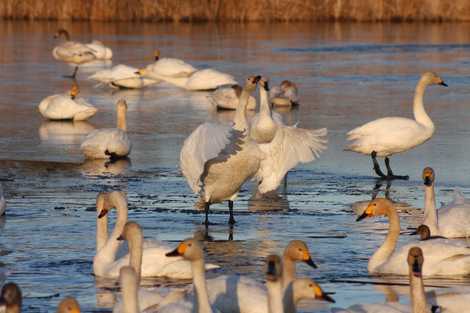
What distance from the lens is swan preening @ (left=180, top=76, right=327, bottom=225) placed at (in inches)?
405

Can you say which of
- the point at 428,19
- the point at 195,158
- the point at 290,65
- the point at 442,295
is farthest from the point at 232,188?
the point at 428,19

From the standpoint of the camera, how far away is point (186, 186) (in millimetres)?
12719

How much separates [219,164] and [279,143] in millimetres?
2045

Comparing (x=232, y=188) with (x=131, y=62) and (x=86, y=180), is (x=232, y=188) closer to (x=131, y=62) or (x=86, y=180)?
(x=86, y=180)

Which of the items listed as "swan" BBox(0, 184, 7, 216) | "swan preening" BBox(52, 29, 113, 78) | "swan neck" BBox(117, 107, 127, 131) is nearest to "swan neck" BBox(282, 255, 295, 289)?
"swan" BBox(0, 184, 7, 216)

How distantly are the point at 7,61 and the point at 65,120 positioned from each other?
35.1 ft

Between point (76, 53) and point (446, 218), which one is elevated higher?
point (446, 218)

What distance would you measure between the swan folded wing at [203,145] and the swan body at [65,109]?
7.93 m

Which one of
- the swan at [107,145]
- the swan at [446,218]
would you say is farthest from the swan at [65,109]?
the swan at [446,218]

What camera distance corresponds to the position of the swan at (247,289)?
23.7 feet

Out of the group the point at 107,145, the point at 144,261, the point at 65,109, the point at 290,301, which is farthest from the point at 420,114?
the point at 290,301

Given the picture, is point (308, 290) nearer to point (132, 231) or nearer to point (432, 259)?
point (132, 231)

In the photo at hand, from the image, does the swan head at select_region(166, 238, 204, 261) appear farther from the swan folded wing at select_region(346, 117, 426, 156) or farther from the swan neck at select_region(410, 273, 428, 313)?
the swan folded wing at select_region(346, 117, 426, 156)

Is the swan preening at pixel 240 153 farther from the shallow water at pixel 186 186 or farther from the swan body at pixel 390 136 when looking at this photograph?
the swan body at pixel 390 136
